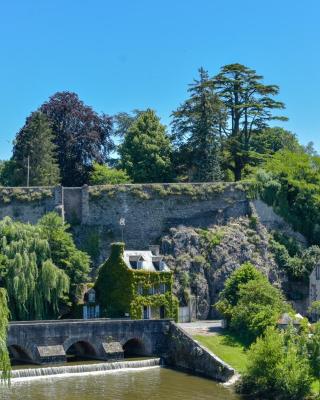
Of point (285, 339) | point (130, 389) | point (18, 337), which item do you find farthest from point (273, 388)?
point (18, 337)

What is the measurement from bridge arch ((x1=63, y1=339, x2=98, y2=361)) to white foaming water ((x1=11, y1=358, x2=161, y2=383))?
8.30ft

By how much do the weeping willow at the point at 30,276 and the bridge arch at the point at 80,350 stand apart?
8.17 feet

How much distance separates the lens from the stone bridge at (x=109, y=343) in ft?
149

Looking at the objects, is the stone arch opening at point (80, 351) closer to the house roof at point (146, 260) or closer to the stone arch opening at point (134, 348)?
the stone arch opening at point (134, 348)

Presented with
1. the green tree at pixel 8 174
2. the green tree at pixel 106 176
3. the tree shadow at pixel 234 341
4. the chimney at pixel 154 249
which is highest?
the green tree at pixel 8 174

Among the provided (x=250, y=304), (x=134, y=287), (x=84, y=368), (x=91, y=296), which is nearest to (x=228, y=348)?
(x=250, y=304)

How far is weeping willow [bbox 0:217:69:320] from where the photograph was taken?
162 feet

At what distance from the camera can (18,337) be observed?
149 ft

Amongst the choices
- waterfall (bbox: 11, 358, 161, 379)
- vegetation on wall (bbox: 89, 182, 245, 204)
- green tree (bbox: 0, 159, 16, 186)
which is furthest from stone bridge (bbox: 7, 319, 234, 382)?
green tree (bbox: 0, 159, 16, 186)

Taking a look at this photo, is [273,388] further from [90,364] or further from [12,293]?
[12,293]

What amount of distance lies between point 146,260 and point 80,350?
780 cm

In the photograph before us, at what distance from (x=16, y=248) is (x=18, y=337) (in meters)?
7.00

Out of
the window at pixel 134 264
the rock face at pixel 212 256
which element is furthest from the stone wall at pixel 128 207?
the window at pixel 134 264

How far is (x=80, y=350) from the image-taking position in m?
50.0
